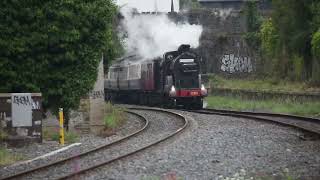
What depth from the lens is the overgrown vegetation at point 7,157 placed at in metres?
13.3

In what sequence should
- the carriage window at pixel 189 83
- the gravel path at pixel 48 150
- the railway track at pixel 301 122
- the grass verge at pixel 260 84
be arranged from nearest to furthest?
the gravel path at pixel 48 150
the railway track at pixel 301 122
the carriage window at pixel 189 83
the grass verge at pixel 260 84

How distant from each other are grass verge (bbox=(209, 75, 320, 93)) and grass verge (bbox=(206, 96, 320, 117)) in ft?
8.32

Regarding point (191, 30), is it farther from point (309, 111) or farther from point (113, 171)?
point (113, 171)

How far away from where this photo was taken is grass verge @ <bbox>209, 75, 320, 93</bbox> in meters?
36.3

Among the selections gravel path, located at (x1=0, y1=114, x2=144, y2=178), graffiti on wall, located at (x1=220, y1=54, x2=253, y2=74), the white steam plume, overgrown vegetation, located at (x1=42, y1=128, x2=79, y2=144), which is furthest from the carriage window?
graffiti on wall, located at (x1=220, y1=54, x2=253, y2=74)

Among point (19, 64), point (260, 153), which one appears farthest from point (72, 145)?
point (260, 153)

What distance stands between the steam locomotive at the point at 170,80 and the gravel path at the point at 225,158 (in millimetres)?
12834

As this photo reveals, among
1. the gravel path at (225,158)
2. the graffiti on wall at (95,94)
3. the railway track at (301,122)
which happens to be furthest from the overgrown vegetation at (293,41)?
the gravel path at (225,158)

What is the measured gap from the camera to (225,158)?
1286 centimetres

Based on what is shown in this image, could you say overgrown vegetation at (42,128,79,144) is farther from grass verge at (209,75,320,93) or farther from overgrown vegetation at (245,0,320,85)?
grass verge at (209,75,320,93)

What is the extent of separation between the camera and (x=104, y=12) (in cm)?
1966

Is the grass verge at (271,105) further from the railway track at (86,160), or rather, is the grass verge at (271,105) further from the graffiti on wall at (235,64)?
the railway track at (86,160)

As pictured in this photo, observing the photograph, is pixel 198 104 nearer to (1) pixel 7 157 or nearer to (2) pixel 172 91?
(2) pixel 172 91

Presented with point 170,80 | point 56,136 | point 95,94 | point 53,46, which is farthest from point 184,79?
point 56,136
